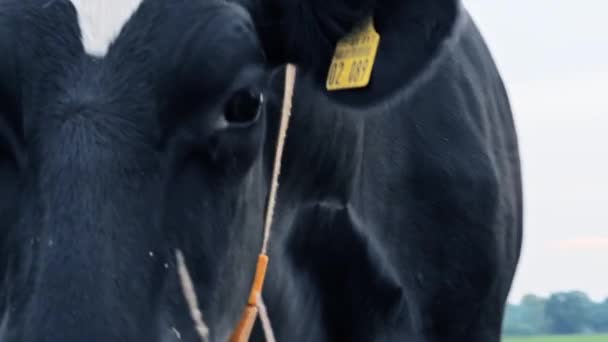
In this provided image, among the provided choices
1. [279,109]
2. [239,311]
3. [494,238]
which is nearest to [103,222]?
[239,311]

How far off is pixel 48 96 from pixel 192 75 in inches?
11.1

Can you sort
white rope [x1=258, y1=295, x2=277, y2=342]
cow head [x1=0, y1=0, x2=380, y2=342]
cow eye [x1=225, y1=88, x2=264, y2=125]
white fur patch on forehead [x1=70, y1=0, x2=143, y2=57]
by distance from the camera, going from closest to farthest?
cow head [x1=0, y1=0, x2=380, y2=342]
white fur patch on forehead [x1=70, y1=0, x2=143, y2=57]
cow eye [x1=225, y1=88, x2=264, y2=125]
white rope [x1=258, y1=295, x2=277, y2=342]

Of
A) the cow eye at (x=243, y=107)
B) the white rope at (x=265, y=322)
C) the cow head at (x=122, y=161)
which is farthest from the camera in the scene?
the white rope at (x=265, y=322)

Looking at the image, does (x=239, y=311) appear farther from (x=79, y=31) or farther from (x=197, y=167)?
(x=79, y=31)

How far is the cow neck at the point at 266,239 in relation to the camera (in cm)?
340

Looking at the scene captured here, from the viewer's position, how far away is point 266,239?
349 cm

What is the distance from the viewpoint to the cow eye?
311 cm

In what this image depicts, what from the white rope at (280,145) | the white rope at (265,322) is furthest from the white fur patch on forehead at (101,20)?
the white rope at (265,322)

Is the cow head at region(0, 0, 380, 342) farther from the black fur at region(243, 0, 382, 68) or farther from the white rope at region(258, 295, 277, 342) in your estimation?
the white rope at region(258, 295, 277, 342)

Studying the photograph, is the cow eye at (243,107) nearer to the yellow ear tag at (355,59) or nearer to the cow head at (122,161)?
the cow head at (122,161)

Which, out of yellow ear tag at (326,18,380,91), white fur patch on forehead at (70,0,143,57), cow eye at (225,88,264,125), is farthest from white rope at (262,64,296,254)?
white fur patch on forehead at (70,0,143,57)

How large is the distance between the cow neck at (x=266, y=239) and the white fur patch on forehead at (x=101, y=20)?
575 millimetres

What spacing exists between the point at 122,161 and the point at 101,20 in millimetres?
284

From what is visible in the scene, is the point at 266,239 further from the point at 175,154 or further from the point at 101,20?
the point at 101,20
